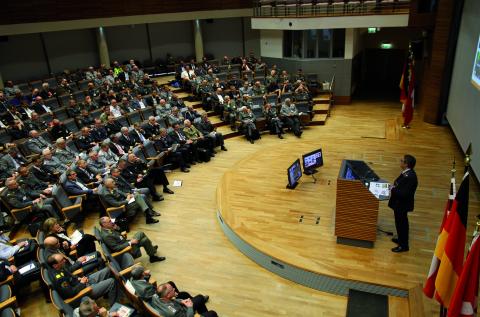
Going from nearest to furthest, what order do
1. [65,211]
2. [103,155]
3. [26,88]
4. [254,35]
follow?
[65,211] → [103,155] → [26,88] → [254,35]

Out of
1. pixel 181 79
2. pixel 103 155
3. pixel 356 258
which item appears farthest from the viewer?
pixel 181 79

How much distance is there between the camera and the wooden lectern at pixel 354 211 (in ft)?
16.1

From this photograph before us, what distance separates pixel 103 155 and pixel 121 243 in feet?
10.6

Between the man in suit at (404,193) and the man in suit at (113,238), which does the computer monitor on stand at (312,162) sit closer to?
the man in suit at (404,193)

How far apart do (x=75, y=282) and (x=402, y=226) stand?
399 cm

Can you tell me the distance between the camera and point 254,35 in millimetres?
17562

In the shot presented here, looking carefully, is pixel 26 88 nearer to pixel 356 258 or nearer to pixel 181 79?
pixel 181 79

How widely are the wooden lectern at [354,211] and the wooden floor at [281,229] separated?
0.58ft

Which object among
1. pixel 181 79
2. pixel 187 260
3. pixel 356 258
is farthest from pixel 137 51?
pixel 356 258

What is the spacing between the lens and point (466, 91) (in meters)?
7.93

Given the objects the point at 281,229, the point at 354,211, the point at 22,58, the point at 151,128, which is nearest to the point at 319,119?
the point at 151,128

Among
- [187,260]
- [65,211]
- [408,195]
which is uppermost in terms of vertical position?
[408,195]

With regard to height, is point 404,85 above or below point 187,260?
above

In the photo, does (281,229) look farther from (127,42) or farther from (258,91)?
(127,42)
